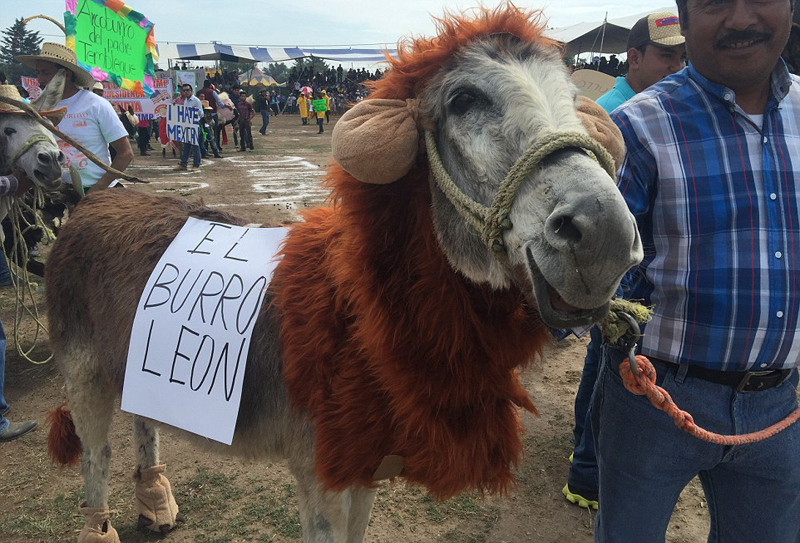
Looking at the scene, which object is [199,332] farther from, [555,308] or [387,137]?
[555,308]

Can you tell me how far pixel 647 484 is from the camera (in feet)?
5.54

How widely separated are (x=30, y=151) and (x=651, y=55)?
4109 millimetres

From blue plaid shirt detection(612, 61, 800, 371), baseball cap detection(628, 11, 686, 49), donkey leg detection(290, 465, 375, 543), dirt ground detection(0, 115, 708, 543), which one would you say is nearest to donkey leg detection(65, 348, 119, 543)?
dirt ground detection(0, 115, 708, 543)

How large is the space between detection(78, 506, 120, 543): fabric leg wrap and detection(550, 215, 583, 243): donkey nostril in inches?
110

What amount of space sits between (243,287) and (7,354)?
14.2 ft

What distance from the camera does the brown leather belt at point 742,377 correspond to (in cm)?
158

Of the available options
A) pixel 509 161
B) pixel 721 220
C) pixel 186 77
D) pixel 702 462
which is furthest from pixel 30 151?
pixel 186 77

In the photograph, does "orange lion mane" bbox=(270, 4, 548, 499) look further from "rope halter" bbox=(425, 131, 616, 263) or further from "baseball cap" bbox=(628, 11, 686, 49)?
"baseball cap" bbox=(628, 11, 686, 49)

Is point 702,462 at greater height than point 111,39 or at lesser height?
lesser

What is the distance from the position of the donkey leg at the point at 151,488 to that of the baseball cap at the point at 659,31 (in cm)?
367

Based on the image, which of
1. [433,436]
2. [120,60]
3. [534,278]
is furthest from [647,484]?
[120,60]

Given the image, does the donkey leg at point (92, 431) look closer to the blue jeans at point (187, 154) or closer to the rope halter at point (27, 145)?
the rope halter at point (27, 145)

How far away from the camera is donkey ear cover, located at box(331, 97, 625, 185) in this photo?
1.48 metres

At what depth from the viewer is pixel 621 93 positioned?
330cm
